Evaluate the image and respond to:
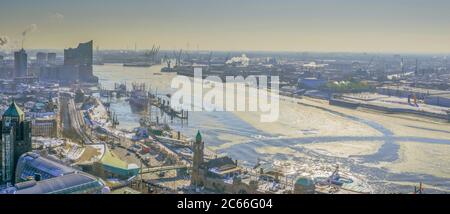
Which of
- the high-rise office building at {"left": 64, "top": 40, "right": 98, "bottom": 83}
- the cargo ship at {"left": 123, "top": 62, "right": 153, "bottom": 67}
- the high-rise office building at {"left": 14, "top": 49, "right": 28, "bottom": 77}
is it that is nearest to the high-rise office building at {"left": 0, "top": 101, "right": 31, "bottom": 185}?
the high-rise office building at {"left": 14, "top": 49, "right": 28, "bottom": 77}

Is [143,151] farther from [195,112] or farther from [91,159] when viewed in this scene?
[195,112]

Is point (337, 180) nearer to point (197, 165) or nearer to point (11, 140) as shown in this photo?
point (197, 165)

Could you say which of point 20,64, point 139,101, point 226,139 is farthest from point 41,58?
point 226,139

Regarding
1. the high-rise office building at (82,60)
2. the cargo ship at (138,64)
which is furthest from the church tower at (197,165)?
the cargo ship at (138,64)

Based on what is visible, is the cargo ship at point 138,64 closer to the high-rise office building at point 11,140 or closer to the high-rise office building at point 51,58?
the high-rise office building at point 51,58

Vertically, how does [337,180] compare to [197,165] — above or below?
below

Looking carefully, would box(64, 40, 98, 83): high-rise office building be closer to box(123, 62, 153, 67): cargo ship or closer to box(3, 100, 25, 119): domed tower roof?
box(123, 62, 153, 67): cargo ship
